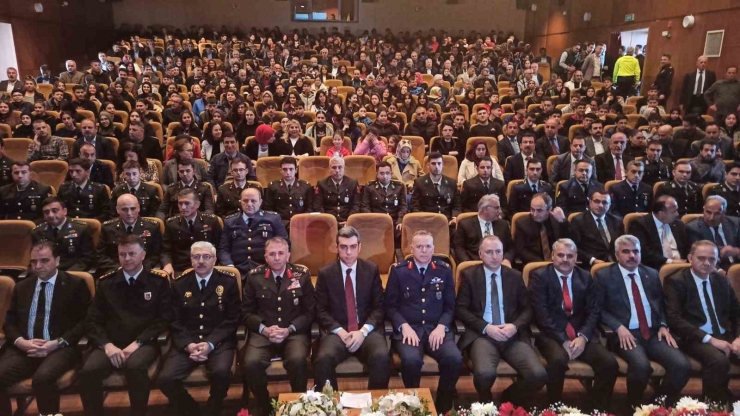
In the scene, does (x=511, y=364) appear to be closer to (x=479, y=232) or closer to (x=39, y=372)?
(x=479, y=232)

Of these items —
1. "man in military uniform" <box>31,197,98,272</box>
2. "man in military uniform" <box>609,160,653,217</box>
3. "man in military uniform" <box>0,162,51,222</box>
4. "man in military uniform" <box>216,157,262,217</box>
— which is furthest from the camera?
"man in military uniform" <box>609,160,653,217</box>

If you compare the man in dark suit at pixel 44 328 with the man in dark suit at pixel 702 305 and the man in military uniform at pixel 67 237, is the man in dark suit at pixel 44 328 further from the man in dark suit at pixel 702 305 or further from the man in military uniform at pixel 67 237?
the man in dark suit at pixel 702 305

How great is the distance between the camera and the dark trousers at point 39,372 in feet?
8.85

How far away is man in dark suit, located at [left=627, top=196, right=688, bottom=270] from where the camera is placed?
12.6 ft

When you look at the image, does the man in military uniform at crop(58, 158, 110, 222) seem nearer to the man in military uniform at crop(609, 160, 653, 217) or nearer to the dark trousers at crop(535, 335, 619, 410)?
the dark trousers at crop(535, 335, 619, 410)

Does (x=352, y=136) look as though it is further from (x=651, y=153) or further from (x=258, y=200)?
(x=651, y=153)

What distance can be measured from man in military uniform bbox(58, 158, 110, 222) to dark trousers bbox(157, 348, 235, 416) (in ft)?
6.70

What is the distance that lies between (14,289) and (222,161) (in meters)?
2.47

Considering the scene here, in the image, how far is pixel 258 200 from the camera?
3785 mm

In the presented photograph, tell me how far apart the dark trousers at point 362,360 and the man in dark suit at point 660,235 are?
231cm

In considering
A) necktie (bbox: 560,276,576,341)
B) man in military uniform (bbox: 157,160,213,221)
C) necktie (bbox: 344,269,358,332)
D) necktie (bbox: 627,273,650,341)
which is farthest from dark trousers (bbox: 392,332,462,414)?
man in military uniform (bbox: 157,160,213,221)

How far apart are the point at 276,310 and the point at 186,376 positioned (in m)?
0.62

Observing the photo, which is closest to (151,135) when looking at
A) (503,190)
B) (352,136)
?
(352,136)

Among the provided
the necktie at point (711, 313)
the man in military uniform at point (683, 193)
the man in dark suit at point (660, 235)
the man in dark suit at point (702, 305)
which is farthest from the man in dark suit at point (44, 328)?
the man in military uniform at point (683, 193)
